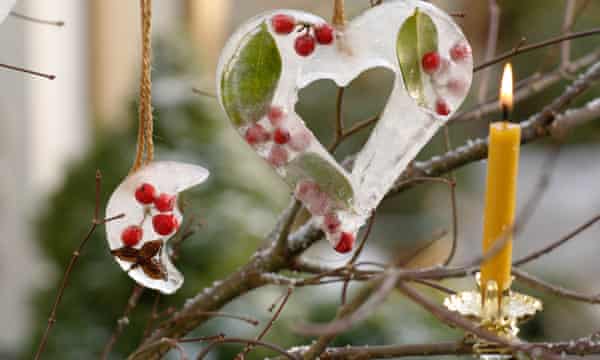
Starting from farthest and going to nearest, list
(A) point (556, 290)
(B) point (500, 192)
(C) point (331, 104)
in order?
(C) point (331, 104)
(A) point (556, 290)
(B) point (500, 192)

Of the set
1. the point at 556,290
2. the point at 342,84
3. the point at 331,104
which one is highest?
the point at 342,84

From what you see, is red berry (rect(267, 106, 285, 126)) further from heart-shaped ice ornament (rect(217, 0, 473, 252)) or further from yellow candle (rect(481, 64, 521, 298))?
yellow candle (rect(481, 64, 521, 298))

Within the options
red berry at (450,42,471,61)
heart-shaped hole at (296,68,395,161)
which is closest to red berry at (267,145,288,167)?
red berry at (450,42,471,61)

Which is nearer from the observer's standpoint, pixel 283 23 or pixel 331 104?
pixel 283 23

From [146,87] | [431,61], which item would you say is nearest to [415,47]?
[431,61]

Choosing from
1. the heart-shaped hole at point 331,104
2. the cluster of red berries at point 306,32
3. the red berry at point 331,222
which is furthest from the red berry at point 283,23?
the heart-shaped hole at point 331,104

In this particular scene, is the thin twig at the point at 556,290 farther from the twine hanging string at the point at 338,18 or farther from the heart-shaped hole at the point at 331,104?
the heart-shaped hole at the point at 331,104

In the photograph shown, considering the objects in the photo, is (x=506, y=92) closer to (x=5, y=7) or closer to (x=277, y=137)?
(x=277, y=137)
